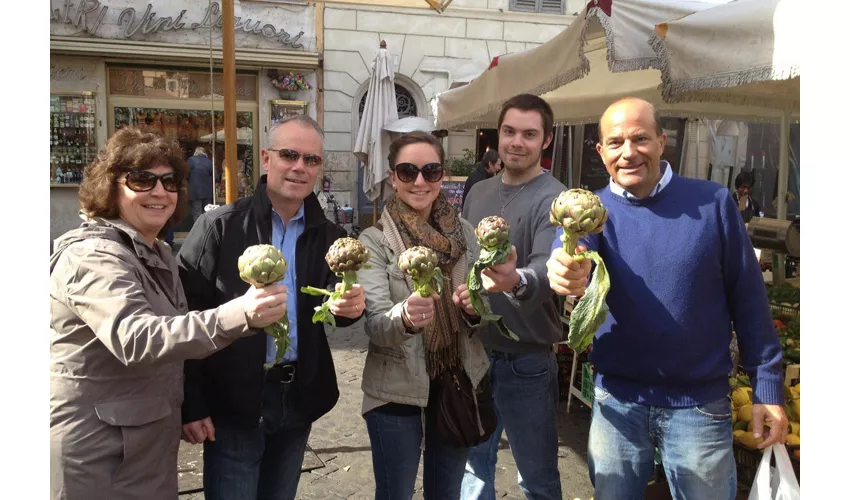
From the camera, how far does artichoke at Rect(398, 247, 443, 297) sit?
88.0 inches

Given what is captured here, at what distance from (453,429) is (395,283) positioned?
62 centimetres

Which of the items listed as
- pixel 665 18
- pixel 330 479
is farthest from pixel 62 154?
pixel 665 18

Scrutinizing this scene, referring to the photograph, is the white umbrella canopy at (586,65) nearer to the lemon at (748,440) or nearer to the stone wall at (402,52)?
the lemon at (748,440)

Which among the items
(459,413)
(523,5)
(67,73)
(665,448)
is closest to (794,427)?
(665,448)

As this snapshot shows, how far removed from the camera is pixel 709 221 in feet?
7.71

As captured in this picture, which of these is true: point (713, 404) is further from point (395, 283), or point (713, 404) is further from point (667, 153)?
point (667, 153)

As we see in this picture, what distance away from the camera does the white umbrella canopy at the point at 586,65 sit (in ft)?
13.0

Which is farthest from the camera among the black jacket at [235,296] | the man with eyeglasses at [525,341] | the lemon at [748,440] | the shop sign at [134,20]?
the shop sign at [134,20]

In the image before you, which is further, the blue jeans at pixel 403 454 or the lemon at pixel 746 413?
the lemon at pixel 746 413

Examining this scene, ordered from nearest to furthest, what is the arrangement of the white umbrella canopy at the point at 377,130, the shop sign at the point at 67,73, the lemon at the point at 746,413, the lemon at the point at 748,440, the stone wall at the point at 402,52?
the lemon at the point at 748,440, the lemon at the point at 746,413, the white umbrella canopy at the point at 377,130, the shop sign at the point at 67,73, the stone wall at the point at 402,52

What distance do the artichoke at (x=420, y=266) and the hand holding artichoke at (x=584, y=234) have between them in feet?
1.47

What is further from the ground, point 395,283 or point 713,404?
point 395,283

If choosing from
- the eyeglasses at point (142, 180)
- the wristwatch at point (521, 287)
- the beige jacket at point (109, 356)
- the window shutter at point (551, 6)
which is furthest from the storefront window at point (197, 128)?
the wristwatch at point (521, 287)

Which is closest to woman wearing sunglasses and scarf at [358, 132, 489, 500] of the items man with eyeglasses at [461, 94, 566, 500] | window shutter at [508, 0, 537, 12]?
man with eyeglasses at [461, 94, 566, 500]
